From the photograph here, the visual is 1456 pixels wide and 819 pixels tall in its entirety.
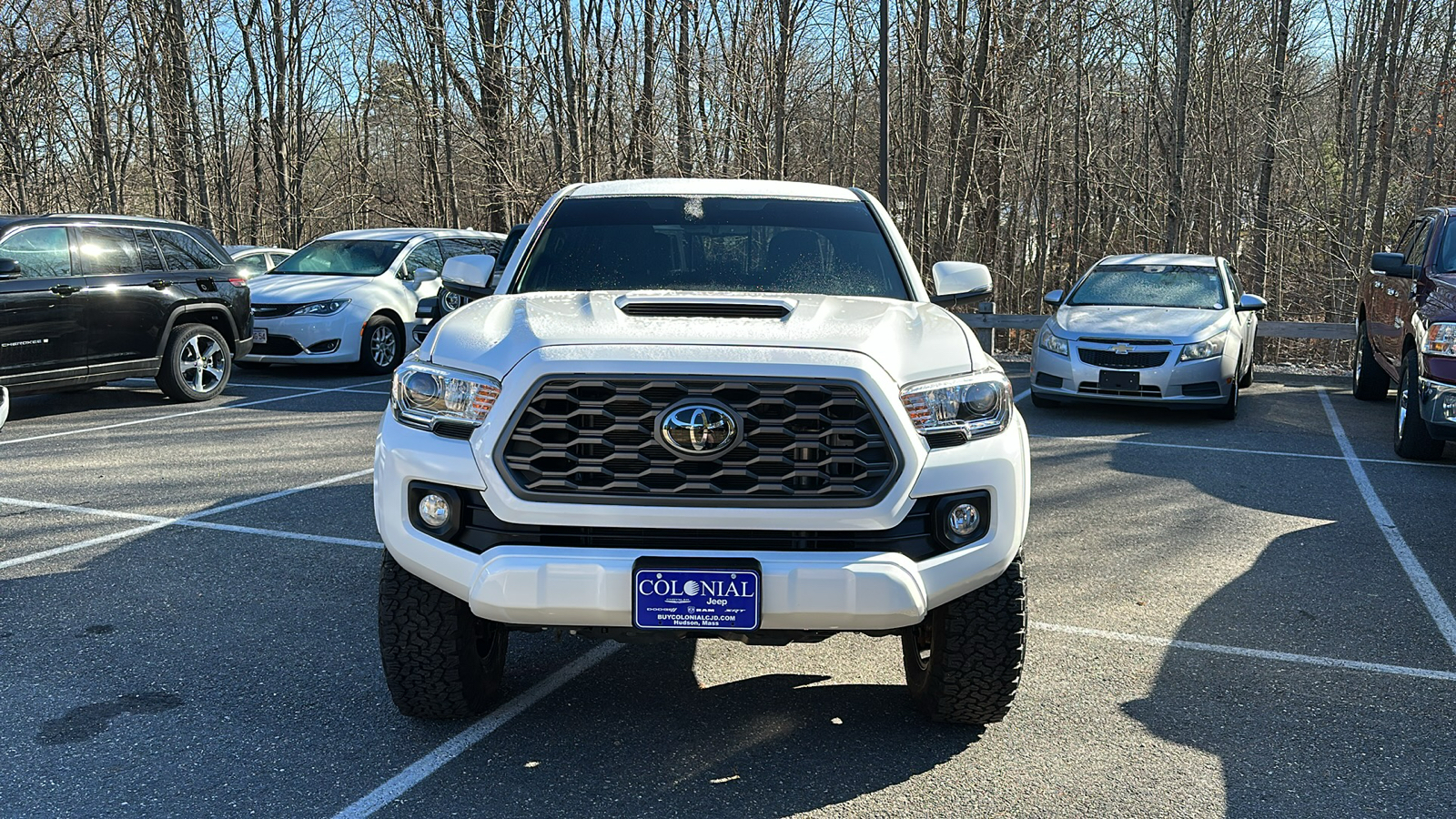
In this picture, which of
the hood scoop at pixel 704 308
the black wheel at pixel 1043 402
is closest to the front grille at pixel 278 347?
the black wheel at pixel 1043 402

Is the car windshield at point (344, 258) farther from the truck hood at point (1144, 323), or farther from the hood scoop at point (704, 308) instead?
the hood scoop at point (704, 308)

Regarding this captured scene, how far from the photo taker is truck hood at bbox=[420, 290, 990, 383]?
335 centimetres

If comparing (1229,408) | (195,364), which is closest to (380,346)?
(195,364)

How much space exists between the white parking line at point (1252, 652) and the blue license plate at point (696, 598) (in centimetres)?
213

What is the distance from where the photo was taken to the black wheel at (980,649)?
138 inches

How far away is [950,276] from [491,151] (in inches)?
819

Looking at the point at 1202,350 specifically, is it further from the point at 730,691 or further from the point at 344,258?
the point at 344,258

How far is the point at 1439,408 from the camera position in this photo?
8188 millimetres

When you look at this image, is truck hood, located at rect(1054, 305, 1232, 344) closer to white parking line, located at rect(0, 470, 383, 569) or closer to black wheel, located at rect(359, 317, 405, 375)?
white parking line, located at rect(0, 470, 383, 569)

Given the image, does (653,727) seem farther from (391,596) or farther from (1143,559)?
(1143,559)

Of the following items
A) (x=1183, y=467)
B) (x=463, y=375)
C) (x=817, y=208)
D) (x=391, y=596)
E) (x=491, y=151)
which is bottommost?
(x=1183, y=467)

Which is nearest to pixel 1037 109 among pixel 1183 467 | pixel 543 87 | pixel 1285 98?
pixel 1285 98

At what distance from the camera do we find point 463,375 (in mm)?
→ 3373

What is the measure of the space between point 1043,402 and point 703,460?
9.11 metres
